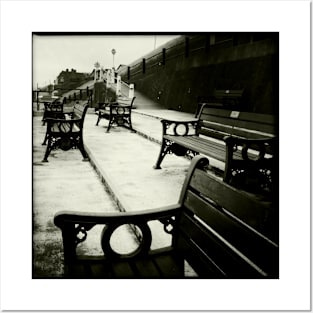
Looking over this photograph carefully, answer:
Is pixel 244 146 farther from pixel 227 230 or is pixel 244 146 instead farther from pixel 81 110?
pixel 81 110

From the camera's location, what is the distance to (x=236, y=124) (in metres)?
3.27

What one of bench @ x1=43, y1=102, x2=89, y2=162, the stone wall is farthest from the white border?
bench @ x1=43, y1=102, x2=89, y2=162

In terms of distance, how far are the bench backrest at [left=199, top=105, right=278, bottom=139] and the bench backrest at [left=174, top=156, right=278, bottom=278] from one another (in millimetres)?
856

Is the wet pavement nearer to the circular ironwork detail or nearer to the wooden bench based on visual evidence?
the wooden bench

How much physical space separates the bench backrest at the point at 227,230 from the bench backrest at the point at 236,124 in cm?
86
